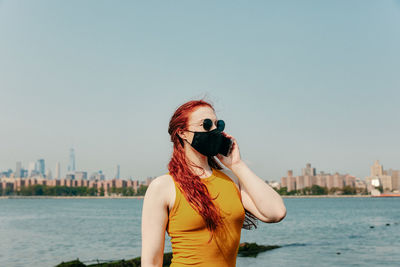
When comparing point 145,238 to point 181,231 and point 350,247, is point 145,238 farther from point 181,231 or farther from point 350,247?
point 350,247

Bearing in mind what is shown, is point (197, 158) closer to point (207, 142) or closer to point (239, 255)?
point (207, 142)

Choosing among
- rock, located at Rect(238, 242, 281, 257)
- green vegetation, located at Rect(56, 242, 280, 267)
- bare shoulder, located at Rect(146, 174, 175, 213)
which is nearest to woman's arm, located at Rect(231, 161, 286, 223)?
bare shoulder, located at Rect(146, 174, 175, 213)

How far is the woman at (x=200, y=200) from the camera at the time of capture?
221cm

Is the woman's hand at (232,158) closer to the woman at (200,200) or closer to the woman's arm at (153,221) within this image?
the woman at (200,200)

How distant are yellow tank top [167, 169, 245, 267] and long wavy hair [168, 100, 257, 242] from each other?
0.03m

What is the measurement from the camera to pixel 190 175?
7.73ft

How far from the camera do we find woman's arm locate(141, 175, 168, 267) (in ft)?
7.29

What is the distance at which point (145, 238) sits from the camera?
2.24 m

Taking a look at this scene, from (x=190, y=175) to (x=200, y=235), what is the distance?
320 mm

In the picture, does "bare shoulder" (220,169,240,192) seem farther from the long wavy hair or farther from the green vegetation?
the green vegetation

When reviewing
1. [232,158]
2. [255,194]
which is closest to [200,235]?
[255,194]

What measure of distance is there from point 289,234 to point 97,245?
2153 centimetres

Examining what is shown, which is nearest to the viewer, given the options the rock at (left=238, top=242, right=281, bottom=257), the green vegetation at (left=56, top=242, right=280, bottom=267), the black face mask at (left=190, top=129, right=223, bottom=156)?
the black face mask at (left=190, top=129, right=223, bottom=156)

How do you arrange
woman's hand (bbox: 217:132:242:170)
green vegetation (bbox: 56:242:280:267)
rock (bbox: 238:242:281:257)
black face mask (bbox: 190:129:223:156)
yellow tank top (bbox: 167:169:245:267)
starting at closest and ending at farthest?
yellow tank top (bbox: 167:169:245:267)
black face mask (bbox: 190:129:223:156)
woman's hand (bbox: 217:132:242:170)
green vegetation (bbox: 56:242:280:267)
rock (bbox: 238:242:281:257)
